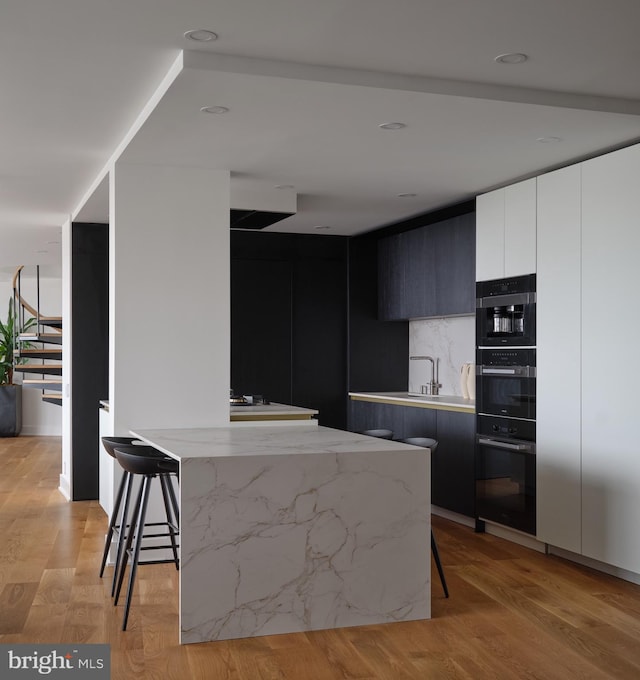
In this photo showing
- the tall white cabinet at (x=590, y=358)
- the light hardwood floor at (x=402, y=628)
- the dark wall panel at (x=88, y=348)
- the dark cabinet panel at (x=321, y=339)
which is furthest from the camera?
the dark cabinet panel at (x=321, y=339)

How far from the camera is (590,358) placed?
16.1 feet

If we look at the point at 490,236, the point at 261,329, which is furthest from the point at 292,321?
the point at 490,236

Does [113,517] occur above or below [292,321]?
below

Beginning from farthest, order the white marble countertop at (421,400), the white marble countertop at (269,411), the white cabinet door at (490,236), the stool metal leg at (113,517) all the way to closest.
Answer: the white marble countertop at (421,400) < the white cabinet door at (490,236) < the white marble countertop at (269,411) < the stool metal leg at (113,517)

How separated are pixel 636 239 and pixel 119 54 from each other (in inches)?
111

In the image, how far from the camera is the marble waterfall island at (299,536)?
369 centimetres

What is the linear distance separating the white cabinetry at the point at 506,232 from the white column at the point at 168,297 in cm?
184

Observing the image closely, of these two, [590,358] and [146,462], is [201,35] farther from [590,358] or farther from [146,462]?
[590,358]

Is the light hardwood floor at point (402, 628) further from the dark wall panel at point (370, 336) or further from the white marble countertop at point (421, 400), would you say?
the dark wall panel at point (370, 336)

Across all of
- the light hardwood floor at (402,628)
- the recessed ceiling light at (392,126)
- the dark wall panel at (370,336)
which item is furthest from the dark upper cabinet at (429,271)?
the recessed ceiling light at (392,126)

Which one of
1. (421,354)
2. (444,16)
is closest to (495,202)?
(421,354)

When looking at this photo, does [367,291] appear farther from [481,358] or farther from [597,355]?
[597,355]

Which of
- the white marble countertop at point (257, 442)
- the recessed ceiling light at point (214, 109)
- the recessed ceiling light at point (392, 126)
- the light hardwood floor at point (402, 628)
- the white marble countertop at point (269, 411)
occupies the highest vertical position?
the recessed ceiling light at point (214, 109)

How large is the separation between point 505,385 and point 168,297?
2277 millimetres
